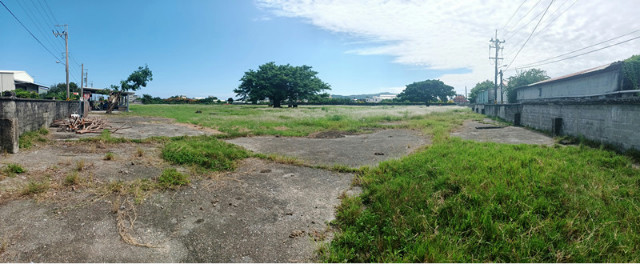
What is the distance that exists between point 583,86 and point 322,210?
23.6 metres

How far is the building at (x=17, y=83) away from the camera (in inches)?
1177

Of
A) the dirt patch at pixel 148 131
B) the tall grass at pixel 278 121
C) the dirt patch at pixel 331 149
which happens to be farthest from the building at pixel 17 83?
the dirt patch at pixel 331 149

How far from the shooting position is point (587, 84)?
65.1ft

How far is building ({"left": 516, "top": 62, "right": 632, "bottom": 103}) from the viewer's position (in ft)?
56.7

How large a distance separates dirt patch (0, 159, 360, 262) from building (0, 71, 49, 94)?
3403 centimetres

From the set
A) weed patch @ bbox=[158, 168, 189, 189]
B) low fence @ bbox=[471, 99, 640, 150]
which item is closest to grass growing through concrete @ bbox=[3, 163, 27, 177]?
weed patch @ bbox=[158, 168, 189, 189]

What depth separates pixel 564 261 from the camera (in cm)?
296

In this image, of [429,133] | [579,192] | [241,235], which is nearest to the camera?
[241,235]

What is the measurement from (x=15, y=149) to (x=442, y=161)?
8.15 m

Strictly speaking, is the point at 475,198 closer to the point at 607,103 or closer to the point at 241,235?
the point at 241,235

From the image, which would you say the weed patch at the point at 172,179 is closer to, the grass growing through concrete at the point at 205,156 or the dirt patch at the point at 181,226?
the dirt patch at the point at 181,226

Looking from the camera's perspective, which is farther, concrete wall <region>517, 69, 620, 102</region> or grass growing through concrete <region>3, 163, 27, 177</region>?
concrete wall <region>517, 69, 620, 102</region>

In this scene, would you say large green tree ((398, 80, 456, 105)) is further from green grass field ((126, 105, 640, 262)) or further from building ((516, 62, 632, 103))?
green grass field ((126, 105, 640, 262))

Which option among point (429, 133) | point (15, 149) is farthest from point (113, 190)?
point (429, 133)
